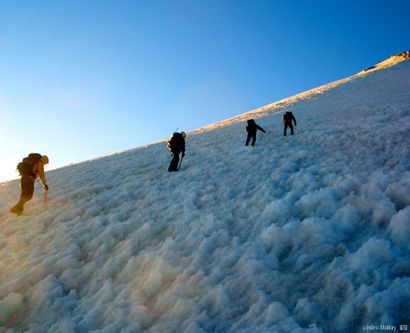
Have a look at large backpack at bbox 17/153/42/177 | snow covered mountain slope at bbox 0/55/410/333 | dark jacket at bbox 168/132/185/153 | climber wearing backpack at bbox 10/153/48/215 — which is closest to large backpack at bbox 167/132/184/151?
dark jacket at bbox 168/132/185/153

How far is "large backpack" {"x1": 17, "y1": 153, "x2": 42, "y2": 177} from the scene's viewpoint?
13125 millimetres

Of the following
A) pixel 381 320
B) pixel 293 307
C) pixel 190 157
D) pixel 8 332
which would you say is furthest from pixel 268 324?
pixel 190 157

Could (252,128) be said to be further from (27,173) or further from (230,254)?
(230,254)

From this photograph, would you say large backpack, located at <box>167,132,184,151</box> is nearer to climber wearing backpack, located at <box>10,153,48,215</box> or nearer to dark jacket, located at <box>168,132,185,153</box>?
dark jacket, located at <box>168,132,185,153</box>

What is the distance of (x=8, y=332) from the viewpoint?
6.20m

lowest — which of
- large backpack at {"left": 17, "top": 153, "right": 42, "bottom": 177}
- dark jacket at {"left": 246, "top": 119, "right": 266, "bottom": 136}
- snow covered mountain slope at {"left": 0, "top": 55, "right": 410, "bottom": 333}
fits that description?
snow covered mountain slope at {"left": 0, "top": 55, "right": 410, "bottom": 333}

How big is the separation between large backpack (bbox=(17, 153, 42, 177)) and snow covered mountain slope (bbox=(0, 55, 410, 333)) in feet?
4.23

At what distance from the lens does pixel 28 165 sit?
43.3ft

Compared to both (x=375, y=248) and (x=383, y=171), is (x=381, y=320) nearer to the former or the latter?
(x=375, y=248)

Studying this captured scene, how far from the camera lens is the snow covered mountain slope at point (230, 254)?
17.3 feet

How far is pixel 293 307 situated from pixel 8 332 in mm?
4657

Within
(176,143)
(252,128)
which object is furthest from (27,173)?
(252,128)

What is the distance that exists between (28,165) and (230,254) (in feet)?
30.5

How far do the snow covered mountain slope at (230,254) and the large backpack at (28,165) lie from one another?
4.23 feet
